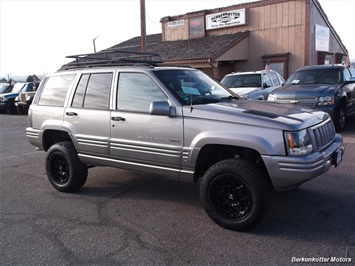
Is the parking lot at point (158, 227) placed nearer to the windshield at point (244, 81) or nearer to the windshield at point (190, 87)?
the windshield at point (190, 87)

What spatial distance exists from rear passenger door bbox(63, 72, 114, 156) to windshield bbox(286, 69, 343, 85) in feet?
23.0

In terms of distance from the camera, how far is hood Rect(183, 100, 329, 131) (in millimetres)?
3758

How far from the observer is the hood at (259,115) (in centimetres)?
376

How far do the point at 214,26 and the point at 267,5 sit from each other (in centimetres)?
359

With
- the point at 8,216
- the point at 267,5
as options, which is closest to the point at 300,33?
the point at 267,5

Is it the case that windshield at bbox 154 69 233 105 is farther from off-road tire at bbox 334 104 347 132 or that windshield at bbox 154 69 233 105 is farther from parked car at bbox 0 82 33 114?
parked car at bbox 0 82 33 114

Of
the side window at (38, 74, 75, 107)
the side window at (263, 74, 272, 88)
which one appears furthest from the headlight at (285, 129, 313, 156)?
the side window at (263, 74, 272, 88)

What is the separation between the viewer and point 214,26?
22516 millimetres

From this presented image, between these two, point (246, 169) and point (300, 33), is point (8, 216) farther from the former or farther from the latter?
point (300, 33)

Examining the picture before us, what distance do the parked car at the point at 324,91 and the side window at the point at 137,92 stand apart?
225 inches

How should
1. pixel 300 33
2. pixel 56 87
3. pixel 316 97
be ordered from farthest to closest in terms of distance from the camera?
pixel 300 33, pixel 316 97, pixel 56 87

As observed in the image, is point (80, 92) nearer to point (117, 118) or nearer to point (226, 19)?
point (117, 118)

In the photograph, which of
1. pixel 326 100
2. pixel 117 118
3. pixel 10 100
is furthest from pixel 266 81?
pixel 10 100

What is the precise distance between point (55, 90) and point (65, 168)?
4.04 ft
